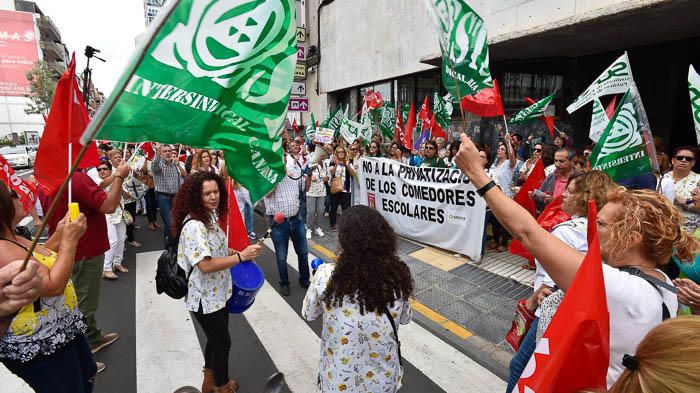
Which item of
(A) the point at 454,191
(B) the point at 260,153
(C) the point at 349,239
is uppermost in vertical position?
(B) the point at 260,153

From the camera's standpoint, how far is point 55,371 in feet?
6.97

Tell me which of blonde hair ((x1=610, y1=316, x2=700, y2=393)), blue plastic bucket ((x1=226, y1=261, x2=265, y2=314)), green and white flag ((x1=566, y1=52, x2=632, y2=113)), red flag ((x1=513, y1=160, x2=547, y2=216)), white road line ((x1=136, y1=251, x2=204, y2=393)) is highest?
green and white flag ((x1=566, y1=52, x2=632, y2=113))

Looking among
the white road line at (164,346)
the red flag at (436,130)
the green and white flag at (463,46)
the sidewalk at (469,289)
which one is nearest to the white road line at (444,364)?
the sidewalk at (469,289)

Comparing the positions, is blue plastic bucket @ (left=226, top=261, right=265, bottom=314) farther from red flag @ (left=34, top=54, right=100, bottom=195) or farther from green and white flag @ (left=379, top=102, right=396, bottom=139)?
green and white flag @ (left=379, top=102, right=396, bottom=139)

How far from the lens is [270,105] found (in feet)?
7.70

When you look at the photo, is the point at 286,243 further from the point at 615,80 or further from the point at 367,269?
the point at 615,80

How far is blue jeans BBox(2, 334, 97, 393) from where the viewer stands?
2055 mm

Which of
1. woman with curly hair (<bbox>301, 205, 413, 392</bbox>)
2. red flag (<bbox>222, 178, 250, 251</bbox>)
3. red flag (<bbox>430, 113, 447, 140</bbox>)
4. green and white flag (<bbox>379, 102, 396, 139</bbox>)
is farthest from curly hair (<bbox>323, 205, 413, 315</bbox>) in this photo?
green and white flag (<bbox>379, 102, 396, 139</bbox>)

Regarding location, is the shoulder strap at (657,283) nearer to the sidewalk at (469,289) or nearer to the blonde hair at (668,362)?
the blonde hair at (668,362)

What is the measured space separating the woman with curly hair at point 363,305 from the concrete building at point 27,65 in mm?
56398

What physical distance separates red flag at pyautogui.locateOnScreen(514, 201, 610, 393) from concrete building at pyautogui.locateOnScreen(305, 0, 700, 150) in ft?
6.01

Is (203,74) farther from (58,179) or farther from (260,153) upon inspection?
(58,179)

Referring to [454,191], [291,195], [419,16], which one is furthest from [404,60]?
[291,195]

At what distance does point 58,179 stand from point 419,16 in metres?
11.7
